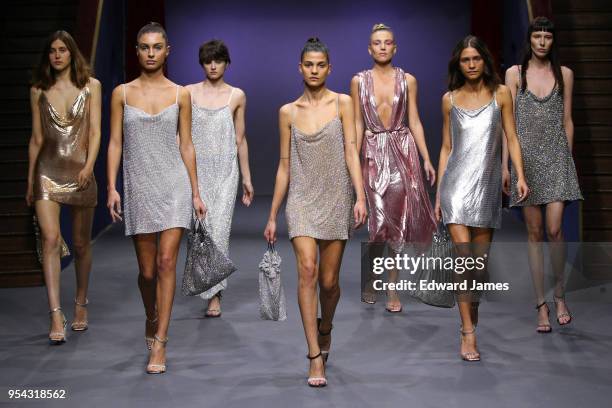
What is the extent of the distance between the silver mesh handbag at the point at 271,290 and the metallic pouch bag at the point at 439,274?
998mm

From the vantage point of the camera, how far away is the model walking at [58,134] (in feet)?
19.8

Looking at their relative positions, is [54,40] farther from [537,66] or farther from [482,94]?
[537,66]

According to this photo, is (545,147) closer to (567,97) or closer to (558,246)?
(567,97)

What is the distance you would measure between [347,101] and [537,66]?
5.69 ft

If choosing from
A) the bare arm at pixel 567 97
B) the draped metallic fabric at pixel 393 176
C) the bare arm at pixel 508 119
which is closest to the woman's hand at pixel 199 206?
the bare arm at pixel 508 119

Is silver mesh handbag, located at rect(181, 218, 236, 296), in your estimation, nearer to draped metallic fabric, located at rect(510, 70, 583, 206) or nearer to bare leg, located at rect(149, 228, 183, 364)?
bare leg, located at rect(149, 228, 183, 364)

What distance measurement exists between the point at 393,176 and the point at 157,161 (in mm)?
1942

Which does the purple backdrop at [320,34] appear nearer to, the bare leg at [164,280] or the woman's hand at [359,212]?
the bare leg at [164,280]

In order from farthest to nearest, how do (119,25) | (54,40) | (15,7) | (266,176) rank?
1. (266,176)
2. (119,25)
3. (15,7)
4. (54,40)

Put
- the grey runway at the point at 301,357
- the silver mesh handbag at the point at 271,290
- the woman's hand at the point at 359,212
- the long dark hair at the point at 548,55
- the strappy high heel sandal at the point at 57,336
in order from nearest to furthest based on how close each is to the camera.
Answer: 1. the grey runway at the point at 301,357
2. the woman's hand at the point at 359,212
3. the silver mesh handbag at the point at 271,290
4. the strappy high heel sandal at the point at 57,336
5. the long dark hair at the point at 548,55

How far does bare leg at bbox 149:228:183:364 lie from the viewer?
5312 mm

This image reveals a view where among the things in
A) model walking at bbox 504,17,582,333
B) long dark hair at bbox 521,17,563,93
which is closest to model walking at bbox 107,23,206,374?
model walking at bbox 504,17,582,333

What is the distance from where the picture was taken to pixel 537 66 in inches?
251

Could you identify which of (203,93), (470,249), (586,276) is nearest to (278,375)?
(470,249)
